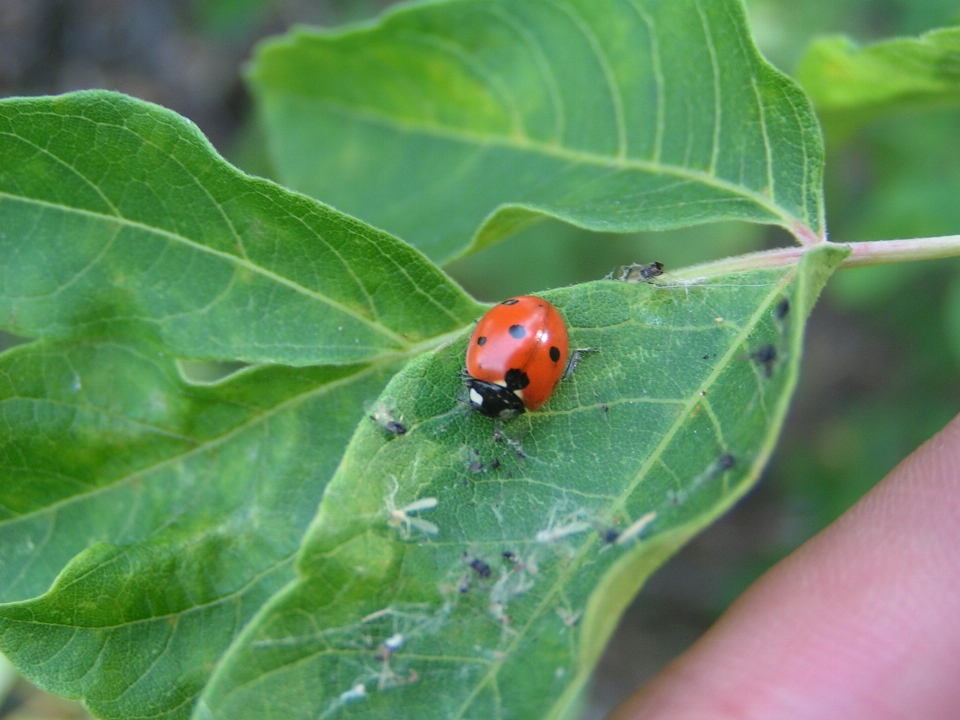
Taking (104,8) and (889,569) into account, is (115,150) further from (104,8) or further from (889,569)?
(104,8)

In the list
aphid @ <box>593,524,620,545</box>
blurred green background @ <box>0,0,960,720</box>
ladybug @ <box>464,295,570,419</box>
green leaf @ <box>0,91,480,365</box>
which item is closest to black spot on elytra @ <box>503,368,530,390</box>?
ladybug @ <box>464,295,570,419</box>

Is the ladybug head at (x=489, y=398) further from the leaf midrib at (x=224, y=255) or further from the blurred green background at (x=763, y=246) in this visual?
the blurred green background at (x=763, y=246)

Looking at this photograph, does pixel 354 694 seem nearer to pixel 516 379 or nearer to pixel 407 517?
pixel 407 517

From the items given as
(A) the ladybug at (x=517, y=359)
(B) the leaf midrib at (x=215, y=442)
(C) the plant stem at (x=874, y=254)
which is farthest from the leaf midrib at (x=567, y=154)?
(B) the leaf midrib at (x=215, y=442)

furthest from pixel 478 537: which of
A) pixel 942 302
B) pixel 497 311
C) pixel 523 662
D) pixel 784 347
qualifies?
pixel 942 302

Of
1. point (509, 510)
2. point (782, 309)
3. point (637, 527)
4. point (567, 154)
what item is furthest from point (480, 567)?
point (567, 154)

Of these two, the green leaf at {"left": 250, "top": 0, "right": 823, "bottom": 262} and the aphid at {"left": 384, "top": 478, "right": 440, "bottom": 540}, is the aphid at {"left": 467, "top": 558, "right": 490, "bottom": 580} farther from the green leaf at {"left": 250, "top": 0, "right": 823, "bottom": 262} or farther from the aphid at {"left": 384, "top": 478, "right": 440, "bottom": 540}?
the green leaf at {"left": 250, "top": 0, "right": 823, "bottom": 262}
